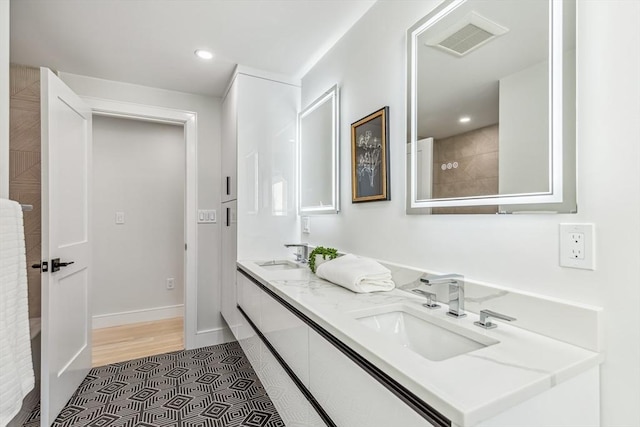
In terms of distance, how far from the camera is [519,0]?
0.97 metres

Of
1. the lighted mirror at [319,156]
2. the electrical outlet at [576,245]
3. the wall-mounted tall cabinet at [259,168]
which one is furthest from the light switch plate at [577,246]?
the wall-mounted tall cabinet at [259,168]

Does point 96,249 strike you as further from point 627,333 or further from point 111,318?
point 627,333

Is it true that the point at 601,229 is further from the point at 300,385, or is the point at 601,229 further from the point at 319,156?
the point at 319,156

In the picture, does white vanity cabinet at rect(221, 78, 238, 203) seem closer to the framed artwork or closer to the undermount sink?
the framed artwork

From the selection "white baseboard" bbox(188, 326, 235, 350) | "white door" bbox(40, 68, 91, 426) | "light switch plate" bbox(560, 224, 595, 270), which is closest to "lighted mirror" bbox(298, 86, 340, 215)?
"light switch plate" bbox(560, 224, 595, 270)

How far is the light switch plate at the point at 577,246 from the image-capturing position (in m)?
Result: 0.81

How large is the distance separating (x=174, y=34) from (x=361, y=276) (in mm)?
1789

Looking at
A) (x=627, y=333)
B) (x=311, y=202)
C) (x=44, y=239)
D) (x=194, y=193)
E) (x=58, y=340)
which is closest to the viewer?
(x=627, y=333)

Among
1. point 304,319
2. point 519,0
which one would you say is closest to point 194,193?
point 304,319

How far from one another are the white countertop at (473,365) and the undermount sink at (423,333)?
0.02m

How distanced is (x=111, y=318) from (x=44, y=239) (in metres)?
1.90

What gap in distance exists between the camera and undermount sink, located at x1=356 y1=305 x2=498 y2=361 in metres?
0.94

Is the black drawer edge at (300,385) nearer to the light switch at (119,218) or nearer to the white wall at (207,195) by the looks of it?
the white wall at (207,195)

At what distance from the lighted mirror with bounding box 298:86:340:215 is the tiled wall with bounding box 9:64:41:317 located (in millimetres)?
1932
